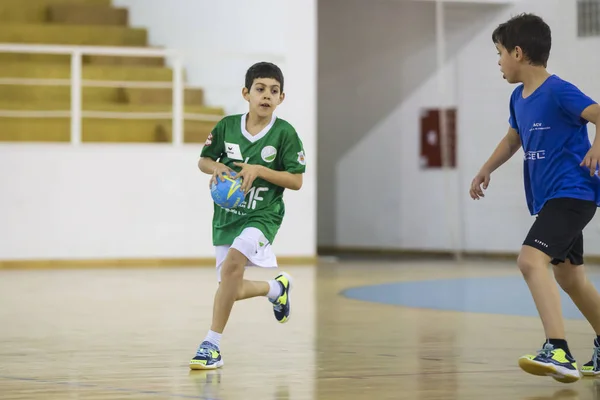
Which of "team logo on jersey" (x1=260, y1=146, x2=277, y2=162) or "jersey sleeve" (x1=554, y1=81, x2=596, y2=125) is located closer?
"jersey sleeve" (x1=554, y1=81, x2=596, y2=125)

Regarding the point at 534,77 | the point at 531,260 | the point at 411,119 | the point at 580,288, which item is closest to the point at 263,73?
the point at 534,77

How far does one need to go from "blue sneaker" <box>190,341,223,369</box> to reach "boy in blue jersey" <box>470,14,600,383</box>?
1.16m

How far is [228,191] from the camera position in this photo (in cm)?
417

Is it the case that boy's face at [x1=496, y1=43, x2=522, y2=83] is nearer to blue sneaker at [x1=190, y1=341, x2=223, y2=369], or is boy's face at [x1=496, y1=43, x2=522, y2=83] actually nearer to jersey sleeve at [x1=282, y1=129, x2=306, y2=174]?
jersey sleeve at [x1=282, y1=129, x2=306, y2=174]

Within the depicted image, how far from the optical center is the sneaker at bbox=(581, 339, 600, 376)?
3865 mm

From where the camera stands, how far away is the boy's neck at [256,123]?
14.4 feet

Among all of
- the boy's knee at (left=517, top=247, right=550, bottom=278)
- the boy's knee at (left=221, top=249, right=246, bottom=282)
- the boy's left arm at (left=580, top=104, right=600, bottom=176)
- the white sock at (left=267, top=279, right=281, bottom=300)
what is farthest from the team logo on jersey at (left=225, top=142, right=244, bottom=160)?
the boy's left arm at (left=580, top=104, right=600, bottom=176)

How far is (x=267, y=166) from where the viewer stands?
436 centimetres

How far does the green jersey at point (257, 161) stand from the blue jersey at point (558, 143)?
3.21ft

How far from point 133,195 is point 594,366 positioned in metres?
7.47

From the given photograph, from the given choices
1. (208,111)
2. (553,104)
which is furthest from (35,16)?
(553,104)

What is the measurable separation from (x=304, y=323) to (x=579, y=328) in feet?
4.64

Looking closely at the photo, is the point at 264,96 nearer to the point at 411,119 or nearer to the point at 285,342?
the point at 285,342

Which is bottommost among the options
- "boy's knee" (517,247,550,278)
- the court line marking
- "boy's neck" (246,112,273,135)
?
the court line marking
